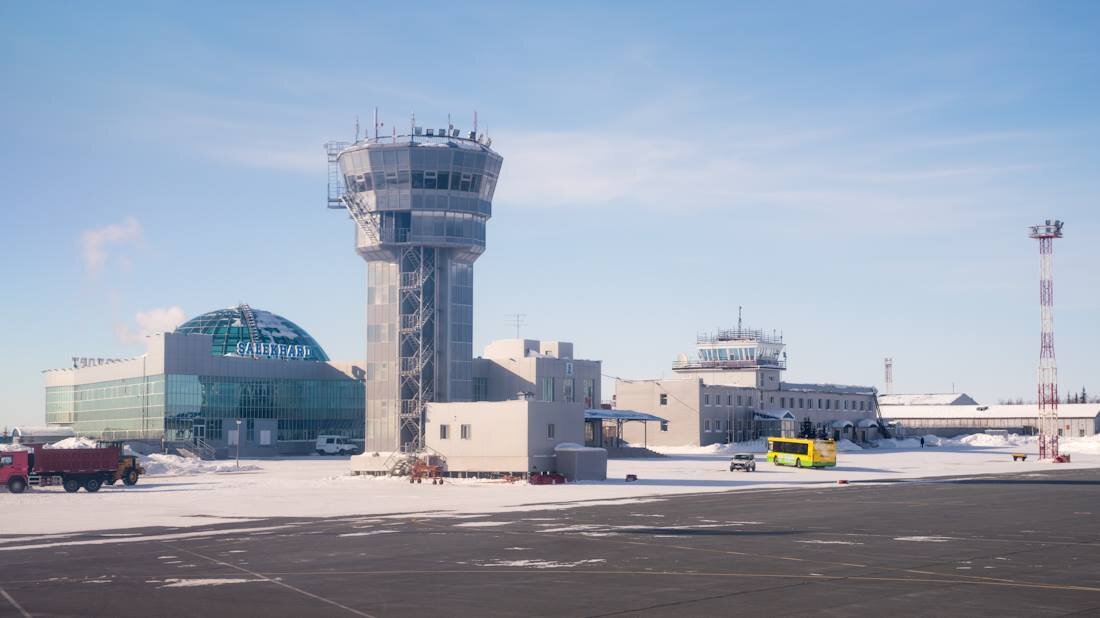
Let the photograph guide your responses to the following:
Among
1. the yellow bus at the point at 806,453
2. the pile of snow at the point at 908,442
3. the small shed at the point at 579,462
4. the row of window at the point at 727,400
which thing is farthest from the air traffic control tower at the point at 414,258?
the pile of snow at the point at 908,442

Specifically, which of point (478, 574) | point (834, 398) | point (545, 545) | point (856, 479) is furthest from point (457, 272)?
point (834, 398)

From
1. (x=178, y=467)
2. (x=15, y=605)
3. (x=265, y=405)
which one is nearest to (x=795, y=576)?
(x=15, y=605)

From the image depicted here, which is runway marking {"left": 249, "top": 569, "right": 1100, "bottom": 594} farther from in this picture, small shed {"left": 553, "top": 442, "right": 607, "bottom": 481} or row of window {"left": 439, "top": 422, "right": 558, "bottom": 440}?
row of window {"left": 439, "top": 422, "right": 558, "bottom": 440}

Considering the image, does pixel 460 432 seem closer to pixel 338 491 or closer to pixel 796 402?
pixel 338 491

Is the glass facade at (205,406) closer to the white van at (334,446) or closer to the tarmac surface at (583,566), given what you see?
the white van at (334,446)

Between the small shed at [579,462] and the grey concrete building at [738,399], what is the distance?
71.2 m

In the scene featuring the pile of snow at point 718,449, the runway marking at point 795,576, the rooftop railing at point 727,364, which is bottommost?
the pile of snow at point 718,449

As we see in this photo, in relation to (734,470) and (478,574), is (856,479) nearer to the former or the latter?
(734,470)

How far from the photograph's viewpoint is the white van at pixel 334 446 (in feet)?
455

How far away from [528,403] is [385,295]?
2827 centimetres

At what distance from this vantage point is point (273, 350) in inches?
5778

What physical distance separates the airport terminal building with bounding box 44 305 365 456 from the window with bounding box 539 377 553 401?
105 ft

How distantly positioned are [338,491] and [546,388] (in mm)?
59274

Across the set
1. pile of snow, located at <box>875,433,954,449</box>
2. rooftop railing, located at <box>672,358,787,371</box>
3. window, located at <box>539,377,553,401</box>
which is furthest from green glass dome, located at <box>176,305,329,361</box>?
pile of snow, located at <box>875,433,954,449</box>
